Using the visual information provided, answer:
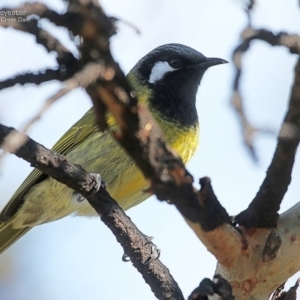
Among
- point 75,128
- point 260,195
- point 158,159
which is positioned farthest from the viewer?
point 75,128

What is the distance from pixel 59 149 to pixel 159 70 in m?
1.06

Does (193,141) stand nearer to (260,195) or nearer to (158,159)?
(260,195)

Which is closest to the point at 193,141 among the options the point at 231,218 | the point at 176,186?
the point at 231,218

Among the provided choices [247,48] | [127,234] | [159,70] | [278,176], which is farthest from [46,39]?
[159,70]

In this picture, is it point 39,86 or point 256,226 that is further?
point 256,226

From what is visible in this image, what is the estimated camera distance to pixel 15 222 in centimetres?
486

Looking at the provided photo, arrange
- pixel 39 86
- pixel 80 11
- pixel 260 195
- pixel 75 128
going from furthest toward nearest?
pixel 75 128 < pixel 260 195 < pixel 39 86 < pixel 80 11

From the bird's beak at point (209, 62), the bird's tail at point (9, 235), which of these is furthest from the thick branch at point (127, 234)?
the bird's beak at point (209, 62)

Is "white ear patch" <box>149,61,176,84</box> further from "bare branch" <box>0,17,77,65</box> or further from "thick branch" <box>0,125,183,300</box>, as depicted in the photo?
"bare branch" <box>0,17,77,65</box>

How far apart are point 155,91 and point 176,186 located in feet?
9.89

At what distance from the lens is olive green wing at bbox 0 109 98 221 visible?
4.71 meters

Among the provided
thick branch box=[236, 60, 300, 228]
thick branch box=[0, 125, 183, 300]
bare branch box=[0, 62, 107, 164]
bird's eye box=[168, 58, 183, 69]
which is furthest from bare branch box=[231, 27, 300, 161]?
bird's eye box=[168, 58, 183, 69]

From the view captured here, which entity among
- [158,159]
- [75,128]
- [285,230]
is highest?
[75,128]

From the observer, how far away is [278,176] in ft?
7.54
